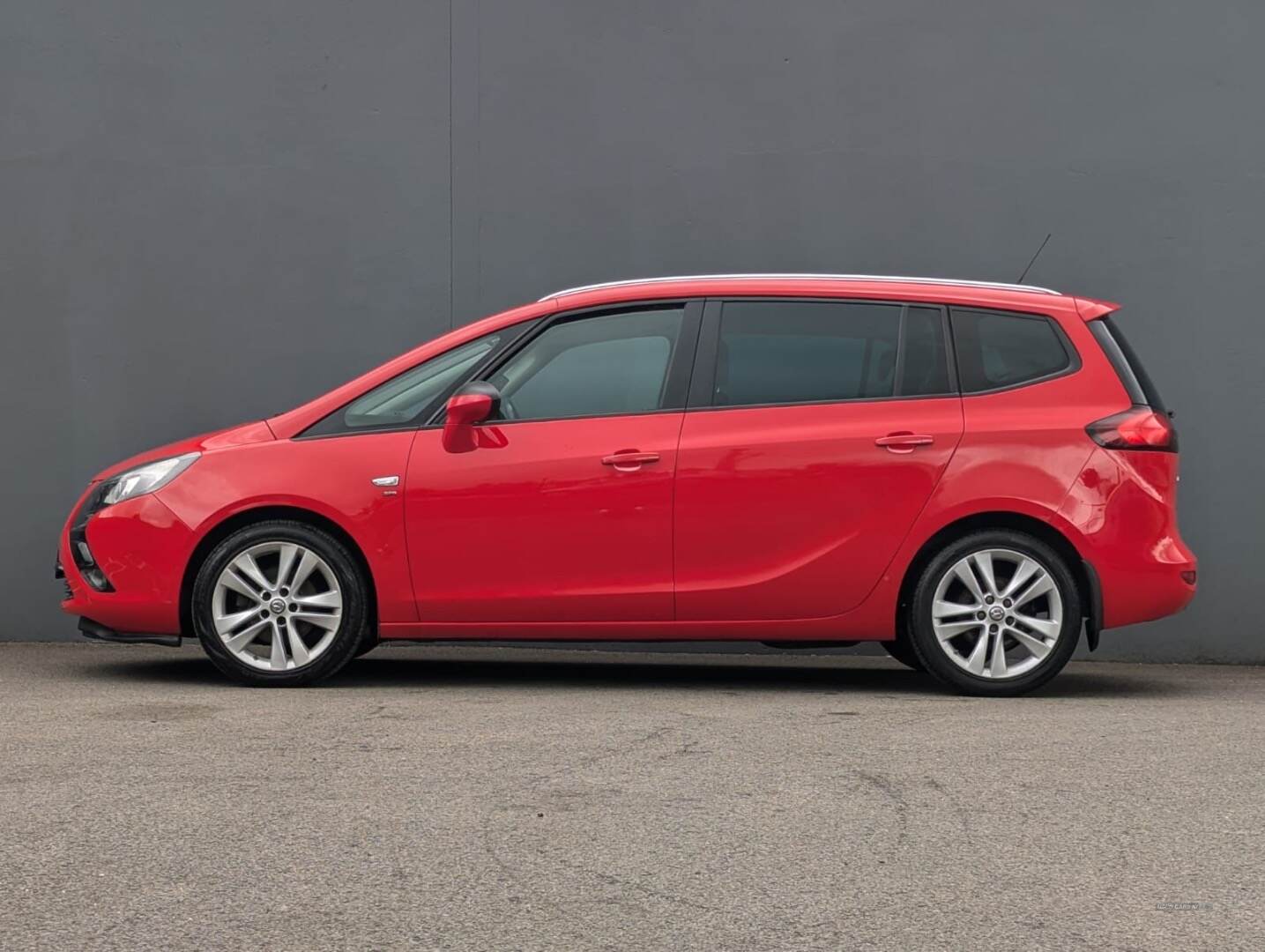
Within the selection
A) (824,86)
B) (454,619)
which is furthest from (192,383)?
(824,86)

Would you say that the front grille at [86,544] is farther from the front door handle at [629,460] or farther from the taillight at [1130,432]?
the taillight at [1130,432]

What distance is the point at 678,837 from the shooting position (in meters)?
4.39

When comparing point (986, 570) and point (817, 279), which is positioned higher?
point (817, 279)

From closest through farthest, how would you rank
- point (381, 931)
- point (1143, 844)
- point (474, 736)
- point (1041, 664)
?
1. point (381, 931)
2. point (1143, 844)
3. point (474, 736)
4. point (1041, 664)

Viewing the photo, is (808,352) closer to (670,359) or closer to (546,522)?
(670,359)

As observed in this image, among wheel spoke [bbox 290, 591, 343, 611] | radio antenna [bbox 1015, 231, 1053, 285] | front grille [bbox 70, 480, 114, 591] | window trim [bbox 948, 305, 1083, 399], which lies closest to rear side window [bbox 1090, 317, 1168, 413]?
window trim [bbox 948, 305, 1083, 399]

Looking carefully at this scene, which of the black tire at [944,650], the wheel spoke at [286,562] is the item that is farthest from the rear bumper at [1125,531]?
the wheel spoke at [286,562]

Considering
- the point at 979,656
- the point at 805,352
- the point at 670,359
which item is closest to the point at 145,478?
the point at 670,359

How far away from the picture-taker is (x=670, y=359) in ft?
23.7

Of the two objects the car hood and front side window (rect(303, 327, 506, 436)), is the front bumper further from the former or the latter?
front side window (rect(303, 327, 506, 436))

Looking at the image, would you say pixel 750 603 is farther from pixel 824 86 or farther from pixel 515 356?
pixel 824 86

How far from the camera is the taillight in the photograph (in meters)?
7.01

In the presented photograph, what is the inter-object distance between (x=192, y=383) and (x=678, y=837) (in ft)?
19.7

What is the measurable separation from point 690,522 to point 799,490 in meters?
0.47
